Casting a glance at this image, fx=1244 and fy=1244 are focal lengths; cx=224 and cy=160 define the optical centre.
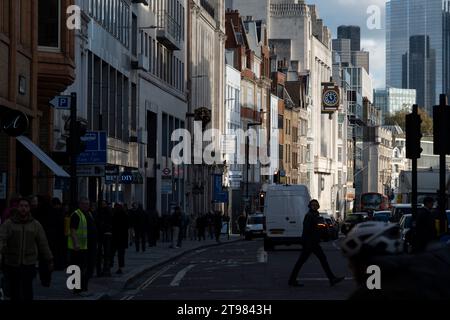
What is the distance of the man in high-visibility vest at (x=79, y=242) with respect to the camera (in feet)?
70.2

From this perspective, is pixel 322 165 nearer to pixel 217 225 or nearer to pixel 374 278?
pixel 217 225

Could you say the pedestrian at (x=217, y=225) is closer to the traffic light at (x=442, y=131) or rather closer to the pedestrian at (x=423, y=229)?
the pedestrian at (x=423, y=229)

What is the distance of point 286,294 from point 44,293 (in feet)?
13.8

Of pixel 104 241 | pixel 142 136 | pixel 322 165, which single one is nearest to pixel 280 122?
pixel 322 165

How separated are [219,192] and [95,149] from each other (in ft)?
177

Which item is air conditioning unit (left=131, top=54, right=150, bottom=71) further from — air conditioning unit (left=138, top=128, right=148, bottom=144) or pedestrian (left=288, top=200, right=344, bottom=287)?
pedestrian (left=288, top=200, right=344, bottom=287)

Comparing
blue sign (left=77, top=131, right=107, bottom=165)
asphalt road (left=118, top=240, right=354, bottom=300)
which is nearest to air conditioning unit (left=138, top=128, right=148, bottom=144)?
asphalt road (left=118, top=240, right=354, bottom=300)

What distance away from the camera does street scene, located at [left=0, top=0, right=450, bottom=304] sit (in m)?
18.3

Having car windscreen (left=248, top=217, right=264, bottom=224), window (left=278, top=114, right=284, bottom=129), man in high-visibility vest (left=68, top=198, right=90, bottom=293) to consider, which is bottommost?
car windscreen (left=248, top=217, right=264, bottom=224)

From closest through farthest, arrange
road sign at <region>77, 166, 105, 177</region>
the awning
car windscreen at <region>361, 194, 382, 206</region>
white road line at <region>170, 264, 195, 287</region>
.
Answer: white road line at <region>170, 264, 195, 287</region> → road sign at <region>77, 166, 105, 177</region> → the awning → car windscreen at <region>361, 194, 382, 206</region>

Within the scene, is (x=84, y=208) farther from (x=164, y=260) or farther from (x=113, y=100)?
(x=113, y=100)

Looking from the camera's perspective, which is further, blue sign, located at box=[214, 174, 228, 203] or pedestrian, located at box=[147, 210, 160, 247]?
blue sign, located at box=[214, 174, 228, 203]

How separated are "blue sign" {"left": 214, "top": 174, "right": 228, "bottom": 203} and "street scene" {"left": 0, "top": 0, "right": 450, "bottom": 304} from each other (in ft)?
1.04

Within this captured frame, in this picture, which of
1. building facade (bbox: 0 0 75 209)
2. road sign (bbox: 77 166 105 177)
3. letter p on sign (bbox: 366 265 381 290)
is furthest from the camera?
building facade (bbox: 0 0 75 209)
